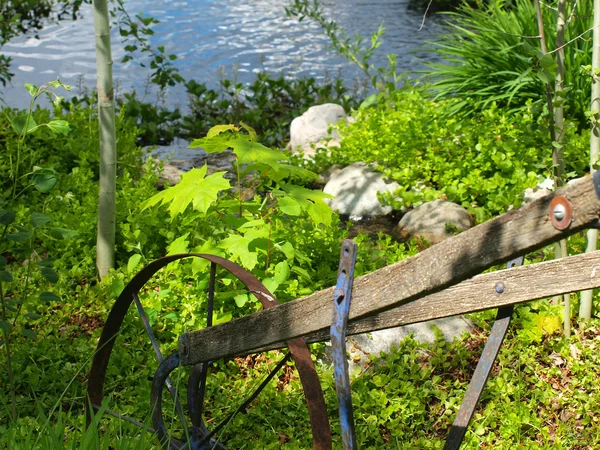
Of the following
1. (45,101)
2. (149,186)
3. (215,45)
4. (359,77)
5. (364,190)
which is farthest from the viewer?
(215,45)

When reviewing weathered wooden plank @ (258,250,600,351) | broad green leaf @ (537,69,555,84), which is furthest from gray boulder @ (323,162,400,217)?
weathered wooden plank @ (258,250,600,351)

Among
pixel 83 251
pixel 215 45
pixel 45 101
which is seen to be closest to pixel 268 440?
pixel 83 251

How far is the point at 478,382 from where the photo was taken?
1.93 meters

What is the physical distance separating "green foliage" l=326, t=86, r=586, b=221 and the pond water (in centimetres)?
289

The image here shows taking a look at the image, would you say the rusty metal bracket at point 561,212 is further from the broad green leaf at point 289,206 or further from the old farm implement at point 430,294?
the broad green leaf at point 289,206

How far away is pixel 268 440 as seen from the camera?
3.14m

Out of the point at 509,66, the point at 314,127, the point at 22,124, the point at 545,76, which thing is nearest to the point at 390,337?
the point at 545,76

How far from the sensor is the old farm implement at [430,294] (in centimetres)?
129

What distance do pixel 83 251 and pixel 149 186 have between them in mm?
740

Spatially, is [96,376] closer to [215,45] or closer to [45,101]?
[45,101]

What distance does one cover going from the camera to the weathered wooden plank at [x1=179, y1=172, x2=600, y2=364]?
1261mm

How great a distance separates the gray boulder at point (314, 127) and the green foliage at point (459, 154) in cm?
73

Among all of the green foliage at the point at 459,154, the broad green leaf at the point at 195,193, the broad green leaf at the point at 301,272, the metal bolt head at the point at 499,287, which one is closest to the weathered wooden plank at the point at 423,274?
the metal bolt head at the point at 499,287

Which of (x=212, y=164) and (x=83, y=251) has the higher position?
(x=83, y=251)
